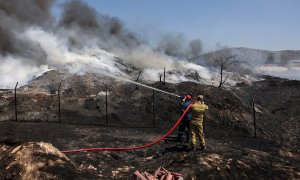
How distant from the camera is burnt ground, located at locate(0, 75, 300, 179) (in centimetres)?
1132

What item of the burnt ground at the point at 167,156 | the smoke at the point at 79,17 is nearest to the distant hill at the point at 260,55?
the smoke at the point at 79,17

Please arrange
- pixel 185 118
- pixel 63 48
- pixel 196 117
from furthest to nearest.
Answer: pixel 63 48 → pixel 185 118 → pixel 196 117

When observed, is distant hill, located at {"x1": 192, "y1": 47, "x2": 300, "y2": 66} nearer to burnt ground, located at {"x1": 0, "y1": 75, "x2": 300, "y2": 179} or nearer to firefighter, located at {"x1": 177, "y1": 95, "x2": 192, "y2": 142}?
burnt ground, located at {"x1": 0, "y1": 75, "x2": 300, "y2": 179}

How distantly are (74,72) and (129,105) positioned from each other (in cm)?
912

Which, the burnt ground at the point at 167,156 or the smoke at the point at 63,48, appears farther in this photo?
the smoke at the point at 63,48

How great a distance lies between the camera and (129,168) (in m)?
11.4

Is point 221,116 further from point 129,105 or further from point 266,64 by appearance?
point 266,64

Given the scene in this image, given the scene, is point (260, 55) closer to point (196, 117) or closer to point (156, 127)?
Result: point (156, 127)

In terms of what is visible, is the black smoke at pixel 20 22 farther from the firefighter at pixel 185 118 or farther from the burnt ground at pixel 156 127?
the firefighter at pixel 185 118

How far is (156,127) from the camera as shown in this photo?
18781 mm

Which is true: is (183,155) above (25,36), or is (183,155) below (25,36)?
below

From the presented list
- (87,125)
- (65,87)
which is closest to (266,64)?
(65,87)

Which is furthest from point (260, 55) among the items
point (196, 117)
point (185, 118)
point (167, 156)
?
point (167, 156)

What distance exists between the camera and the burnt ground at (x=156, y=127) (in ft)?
37.1
